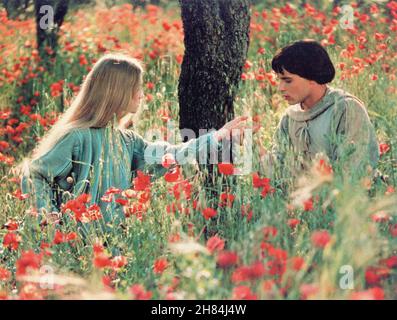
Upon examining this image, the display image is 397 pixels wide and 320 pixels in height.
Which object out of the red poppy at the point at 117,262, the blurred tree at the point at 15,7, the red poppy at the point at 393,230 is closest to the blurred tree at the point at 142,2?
the blurred tree at the point at 15,7

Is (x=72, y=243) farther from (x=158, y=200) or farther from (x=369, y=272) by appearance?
(x=369, y=272)

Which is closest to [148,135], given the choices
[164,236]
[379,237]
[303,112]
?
[303,112]

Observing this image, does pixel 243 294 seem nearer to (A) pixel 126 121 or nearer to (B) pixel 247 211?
(B) pixel 247 211

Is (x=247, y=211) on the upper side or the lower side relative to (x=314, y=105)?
lower

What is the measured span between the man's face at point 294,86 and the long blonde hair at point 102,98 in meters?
0.72

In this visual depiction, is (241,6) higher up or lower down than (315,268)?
higher up

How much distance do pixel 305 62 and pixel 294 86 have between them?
0.43 feet

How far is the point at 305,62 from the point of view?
3768 millimetres

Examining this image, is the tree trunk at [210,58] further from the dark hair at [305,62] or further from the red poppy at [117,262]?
the red poppy at [117,262]

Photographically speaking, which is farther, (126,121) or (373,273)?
(126,121)

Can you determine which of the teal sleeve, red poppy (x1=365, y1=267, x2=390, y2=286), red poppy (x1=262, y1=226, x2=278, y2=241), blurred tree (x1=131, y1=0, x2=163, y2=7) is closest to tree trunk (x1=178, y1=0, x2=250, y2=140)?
the teal sleeve

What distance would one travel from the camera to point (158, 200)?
10.6ft

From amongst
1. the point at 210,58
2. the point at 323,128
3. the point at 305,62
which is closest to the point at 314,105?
the point at 323,128
